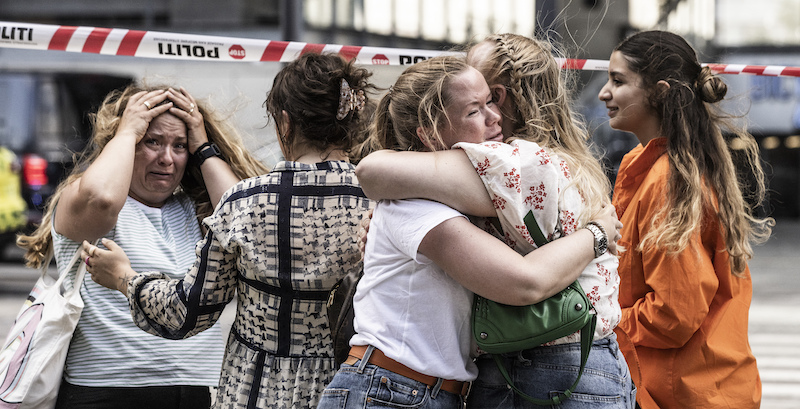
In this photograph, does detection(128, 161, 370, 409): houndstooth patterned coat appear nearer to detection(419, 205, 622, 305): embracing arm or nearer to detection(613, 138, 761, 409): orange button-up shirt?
detection(419, 205, 622, 305): embracing arm

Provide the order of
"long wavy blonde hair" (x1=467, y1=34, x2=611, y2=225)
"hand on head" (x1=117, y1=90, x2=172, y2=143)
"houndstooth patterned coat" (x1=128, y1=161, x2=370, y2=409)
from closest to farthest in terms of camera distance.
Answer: "long wavy blonde hair" (x1=467, y1=34, x2=611, y2=225)
"houndstooth patterned coat" (x1=128, y1=161, x2=370, y2=409)
"hand on head" (x1=117, y1=90, x2=172, y2=143)

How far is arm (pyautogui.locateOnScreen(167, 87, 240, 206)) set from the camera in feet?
8.95

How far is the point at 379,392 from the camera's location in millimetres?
1804

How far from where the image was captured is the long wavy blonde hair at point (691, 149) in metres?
2.48

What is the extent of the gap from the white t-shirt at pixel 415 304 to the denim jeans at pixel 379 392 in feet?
0.15

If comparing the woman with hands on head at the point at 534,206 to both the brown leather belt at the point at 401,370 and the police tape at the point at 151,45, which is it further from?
the police tape at the point at 151,45

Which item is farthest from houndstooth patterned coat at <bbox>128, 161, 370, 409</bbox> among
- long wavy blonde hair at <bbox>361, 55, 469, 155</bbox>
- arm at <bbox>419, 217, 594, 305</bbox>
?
arm at <bbox>419, 217, 594, 305</bbox>

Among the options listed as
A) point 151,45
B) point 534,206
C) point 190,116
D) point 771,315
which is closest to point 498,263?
point 534,206

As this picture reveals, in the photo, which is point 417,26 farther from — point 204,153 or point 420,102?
point 420,102

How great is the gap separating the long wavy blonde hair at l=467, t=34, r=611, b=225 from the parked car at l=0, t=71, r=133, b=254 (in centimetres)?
906

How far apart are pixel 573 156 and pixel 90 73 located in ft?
36.0

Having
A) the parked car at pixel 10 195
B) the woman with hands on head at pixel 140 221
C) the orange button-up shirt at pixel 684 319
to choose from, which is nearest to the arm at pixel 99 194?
the woman with hands on head at pixel 140 221

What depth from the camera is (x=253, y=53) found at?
3.63 metres

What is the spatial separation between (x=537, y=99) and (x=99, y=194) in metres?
1.36
